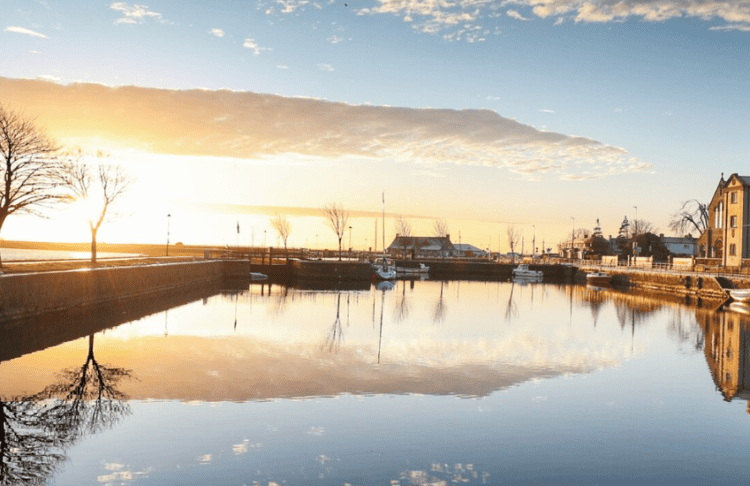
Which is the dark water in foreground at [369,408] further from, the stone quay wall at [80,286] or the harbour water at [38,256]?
the harbour water at [38,256]

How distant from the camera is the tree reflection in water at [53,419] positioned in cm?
1134

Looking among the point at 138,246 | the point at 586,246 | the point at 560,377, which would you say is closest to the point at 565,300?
the point at 560,377

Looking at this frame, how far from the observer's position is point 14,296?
26297 millimetres

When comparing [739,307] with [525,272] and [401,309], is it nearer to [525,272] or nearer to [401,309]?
[401,309]

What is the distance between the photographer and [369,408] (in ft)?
52.6

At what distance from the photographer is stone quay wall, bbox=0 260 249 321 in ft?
86.8

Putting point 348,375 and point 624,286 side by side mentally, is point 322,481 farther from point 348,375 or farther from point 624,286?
point 624,286

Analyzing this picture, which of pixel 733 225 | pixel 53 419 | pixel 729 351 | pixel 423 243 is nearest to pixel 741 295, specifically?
pixel 729 351

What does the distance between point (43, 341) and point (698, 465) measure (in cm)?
2204

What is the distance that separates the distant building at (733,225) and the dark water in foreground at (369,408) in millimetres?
50020

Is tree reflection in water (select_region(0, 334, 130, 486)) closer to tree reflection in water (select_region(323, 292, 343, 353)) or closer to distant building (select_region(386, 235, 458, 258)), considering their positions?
tree reflection in water (select_region(323, 292, 343, 353))

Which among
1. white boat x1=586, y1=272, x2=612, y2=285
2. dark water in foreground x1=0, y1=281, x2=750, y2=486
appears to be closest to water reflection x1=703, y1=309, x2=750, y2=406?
dark water in foreground x1=0, y1=281, x2=750, y2=486

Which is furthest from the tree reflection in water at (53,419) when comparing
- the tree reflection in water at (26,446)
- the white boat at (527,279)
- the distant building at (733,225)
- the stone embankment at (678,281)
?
the white boat at (527,279)

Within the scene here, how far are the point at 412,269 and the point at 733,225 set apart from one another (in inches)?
1946
